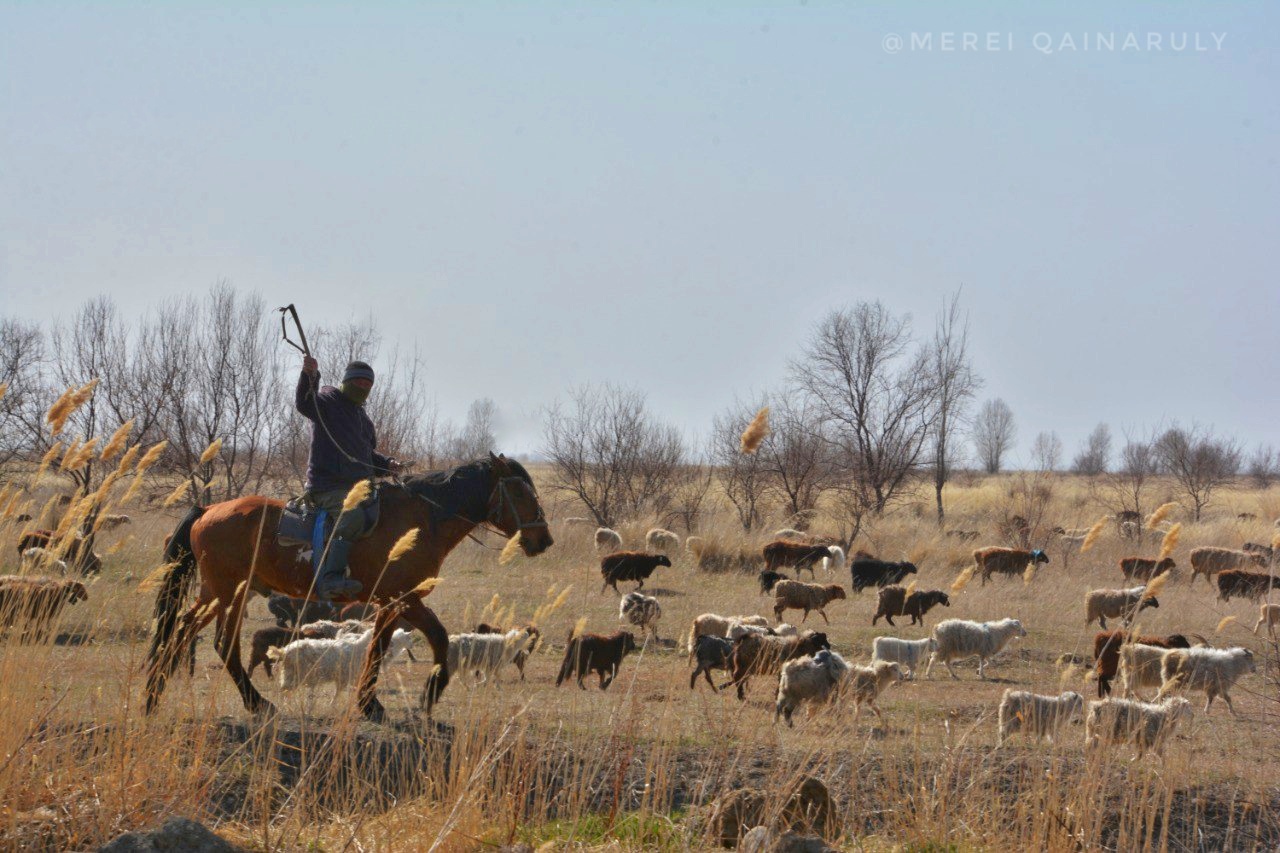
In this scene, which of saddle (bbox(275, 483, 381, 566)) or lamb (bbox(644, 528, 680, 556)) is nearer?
saddle (bbox(275, 483, 381, 566))

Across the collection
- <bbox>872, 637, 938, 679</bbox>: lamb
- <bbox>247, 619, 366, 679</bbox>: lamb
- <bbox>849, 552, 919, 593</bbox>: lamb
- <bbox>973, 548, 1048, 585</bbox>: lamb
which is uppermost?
<bbox>973, 548, 1048, 585</bbox>: lamb

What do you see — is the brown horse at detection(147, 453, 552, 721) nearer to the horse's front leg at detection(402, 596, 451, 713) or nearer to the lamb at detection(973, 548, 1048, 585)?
the horse's front leg at detection(402, 596, 451, 713)

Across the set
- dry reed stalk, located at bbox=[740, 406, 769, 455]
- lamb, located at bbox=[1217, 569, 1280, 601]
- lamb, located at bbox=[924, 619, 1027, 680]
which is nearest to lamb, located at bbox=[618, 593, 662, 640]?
lamb, located at bbox=[924, 619, 1027, 680]

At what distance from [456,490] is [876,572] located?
1215 cm

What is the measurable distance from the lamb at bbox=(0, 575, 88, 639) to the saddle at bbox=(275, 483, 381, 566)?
2.12 meters

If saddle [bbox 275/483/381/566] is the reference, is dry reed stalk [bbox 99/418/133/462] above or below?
above

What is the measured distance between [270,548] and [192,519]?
28.6 inches

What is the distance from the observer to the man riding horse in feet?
27.6

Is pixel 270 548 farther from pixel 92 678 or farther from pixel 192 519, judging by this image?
pixel 92 678

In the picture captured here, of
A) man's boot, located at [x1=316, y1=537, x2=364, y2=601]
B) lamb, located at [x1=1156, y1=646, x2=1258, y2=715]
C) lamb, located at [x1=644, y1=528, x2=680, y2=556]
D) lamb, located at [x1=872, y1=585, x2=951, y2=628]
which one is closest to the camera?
man's boot, located at [x1=316, y1=537, x2=364, y2=601]

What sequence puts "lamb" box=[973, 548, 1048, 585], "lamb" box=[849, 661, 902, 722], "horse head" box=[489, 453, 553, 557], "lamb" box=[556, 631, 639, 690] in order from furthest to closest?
"lamb" box=[973, 548, 1048, 585] < "lamb" box=[556, 631, 639, 690] < "lamb" box=[849, 661, 902, 722] < "horse head" box=[489, 453, 553, 557]

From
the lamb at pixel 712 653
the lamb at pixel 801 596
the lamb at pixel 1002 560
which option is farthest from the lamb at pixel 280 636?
the lamb at pixel 1002 560

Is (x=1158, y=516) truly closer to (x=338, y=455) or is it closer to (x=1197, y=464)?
(x=338, y=455)

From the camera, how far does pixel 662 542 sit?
24359mm
